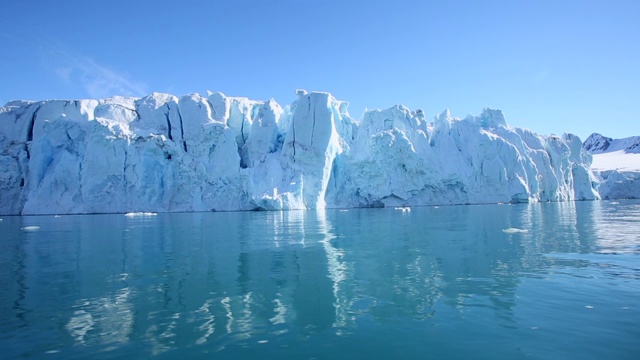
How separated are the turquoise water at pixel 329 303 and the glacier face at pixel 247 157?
82.3 ft

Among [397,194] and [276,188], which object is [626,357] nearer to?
[276,188]

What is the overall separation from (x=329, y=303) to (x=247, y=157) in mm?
33588

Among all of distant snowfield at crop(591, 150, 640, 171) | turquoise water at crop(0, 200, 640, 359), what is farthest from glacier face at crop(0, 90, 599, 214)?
distant snowfield at crop(591, 150, 640, 171)

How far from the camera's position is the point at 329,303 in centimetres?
553

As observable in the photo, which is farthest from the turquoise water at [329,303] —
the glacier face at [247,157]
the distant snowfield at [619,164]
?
the distant snowfield at [619,164]

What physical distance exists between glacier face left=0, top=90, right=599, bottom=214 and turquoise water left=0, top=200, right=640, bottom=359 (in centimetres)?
2508

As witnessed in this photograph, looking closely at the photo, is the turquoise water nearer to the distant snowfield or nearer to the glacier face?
the glacier face

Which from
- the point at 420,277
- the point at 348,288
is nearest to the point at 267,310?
the point at 348,288

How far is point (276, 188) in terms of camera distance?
114 feet

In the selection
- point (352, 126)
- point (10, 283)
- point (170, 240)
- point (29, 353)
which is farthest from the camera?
point (352, 126)

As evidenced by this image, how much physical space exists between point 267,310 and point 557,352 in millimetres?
3290

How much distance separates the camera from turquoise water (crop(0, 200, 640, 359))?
3963 millimetres

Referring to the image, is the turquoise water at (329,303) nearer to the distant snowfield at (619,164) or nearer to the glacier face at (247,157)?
the glacier face at (247,157)

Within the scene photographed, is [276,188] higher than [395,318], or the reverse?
[276,188]
